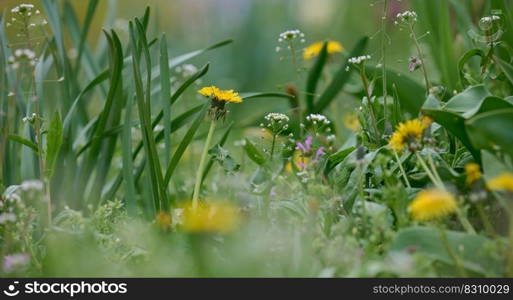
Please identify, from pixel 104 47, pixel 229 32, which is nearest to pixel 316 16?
pixel 229 32

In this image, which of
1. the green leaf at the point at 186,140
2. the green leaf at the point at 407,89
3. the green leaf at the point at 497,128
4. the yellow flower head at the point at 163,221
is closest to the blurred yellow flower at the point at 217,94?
the green leaf at the point at 186,140

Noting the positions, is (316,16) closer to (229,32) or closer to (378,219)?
(229,32)

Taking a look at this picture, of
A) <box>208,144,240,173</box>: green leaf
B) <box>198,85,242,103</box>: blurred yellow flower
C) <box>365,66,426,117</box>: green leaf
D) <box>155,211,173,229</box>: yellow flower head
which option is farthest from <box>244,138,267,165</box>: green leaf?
<box>365,66,426,117</box>: green leaf

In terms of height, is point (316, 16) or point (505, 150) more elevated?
point (316, 16)

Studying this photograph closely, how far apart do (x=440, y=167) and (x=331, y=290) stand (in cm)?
50

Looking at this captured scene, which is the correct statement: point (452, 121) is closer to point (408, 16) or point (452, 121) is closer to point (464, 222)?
point (464, 222)

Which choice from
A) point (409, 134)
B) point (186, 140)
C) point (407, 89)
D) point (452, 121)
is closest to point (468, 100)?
point (452, 121)

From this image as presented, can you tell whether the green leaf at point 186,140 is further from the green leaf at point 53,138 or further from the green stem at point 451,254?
the green stem at point 451,254

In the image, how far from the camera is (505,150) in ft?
4.58

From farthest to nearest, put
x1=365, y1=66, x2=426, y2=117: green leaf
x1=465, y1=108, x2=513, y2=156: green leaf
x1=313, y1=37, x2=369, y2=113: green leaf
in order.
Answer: x1=313, y1=37, x2=369, y2=113: green leaf, x1=365, y1=66, x2=426, y2=117: green leaf, x1=465, y1=108, x2=513, y2=156: green leaf

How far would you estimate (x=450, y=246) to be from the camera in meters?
1.34

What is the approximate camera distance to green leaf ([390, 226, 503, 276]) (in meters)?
1.31

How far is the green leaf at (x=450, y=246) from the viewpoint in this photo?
131cm

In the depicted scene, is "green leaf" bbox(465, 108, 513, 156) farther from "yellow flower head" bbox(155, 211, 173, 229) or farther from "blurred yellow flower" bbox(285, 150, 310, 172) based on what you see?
"yellow flower head" bbox(155, 211, 173, 229)
